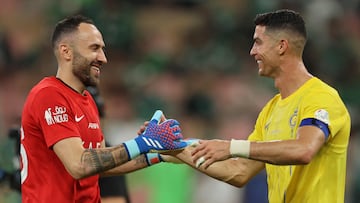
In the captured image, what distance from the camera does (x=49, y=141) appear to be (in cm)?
548

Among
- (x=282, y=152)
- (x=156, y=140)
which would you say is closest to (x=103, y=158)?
(x=156, y=140)

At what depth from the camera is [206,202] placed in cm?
920

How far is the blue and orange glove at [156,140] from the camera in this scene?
5539mm

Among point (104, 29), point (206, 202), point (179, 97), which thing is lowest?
point (206, 202)

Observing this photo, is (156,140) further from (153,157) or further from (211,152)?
(153,157)

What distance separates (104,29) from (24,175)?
5983 millimetres

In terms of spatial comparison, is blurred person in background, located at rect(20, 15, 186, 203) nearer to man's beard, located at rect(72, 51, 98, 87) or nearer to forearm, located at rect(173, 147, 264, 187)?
man's beard, located at rect(72, 51, 98, 87)

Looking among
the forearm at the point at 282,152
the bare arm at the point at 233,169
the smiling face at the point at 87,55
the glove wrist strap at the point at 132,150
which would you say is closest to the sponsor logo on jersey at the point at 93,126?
the smiling face at the point at 87,55

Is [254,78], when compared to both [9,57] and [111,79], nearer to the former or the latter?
[111,79]

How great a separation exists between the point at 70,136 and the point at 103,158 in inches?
9.5

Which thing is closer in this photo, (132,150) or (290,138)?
(132,150)

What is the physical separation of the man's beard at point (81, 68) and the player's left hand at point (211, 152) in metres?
0.89

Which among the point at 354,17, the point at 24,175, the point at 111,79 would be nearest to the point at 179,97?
the point at 111,79

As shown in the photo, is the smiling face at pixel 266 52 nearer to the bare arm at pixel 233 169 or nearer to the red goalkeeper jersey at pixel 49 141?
the bare arm at pixel 233 169
